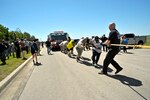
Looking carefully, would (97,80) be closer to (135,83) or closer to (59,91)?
(135,83)

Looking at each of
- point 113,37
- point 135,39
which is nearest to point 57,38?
point 135,39

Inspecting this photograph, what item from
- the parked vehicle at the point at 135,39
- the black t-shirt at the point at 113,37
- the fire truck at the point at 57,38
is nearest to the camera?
the black t-shirt at the point at 113,37

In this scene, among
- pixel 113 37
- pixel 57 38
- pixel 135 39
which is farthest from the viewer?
pixel 57 38

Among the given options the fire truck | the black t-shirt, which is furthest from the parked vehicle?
the black t-shirt

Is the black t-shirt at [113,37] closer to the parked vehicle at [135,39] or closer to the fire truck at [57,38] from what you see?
the fire truck at [57,38]

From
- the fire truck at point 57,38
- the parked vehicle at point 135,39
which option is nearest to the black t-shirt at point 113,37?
the fire truck at point 57,38

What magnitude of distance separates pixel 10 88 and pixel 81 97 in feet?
10.3

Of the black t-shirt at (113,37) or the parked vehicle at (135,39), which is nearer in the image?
the black t-shirt at (113,37)

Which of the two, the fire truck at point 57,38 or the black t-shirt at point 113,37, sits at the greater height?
the fire truck at point 57,38

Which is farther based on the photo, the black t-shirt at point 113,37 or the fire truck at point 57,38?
the fire truck at point 57,38

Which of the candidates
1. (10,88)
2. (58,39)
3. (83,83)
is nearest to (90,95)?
(83,83)

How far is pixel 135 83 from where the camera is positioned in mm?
7879

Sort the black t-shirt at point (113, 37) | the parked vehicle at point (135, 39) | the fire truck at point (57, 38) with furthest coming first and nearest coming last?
the parked vehicle at point (135, 39), the fire truck at point (57, 38), the black t-shirt at point (113, 37)

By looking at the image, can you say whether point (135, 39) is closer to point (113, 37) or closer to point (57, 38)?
point (57, 38)
